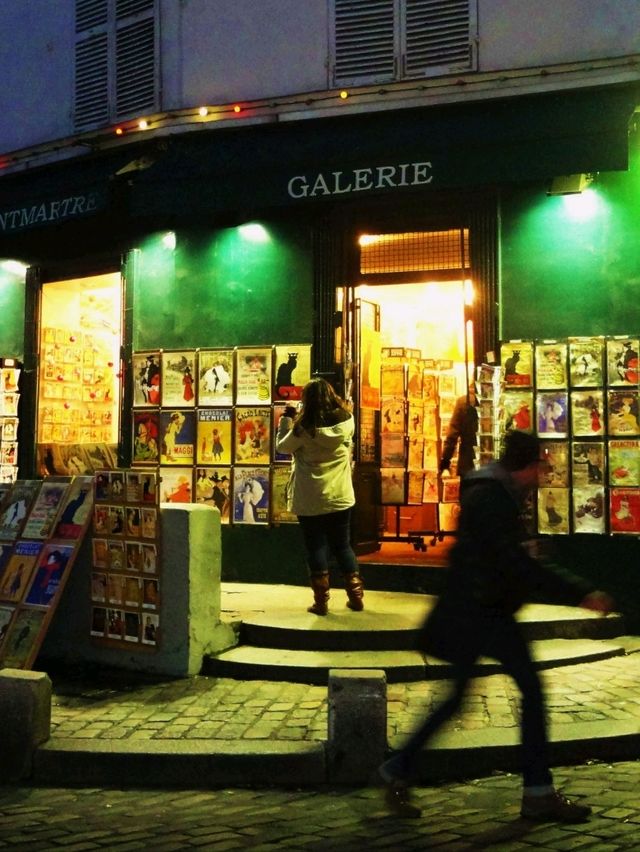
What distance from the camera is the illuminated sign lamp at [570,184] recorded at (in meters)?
8.95

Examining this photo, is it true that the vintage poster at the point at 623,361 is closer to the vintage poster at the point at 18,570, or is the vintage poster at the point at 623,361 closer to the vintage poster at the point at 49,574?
the vintage poster at the point at 49,574

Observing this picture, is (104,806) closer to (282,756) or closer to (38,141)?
(282,756)

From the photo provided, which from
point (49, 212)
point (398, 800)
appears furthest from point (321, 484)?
point (49, 212)

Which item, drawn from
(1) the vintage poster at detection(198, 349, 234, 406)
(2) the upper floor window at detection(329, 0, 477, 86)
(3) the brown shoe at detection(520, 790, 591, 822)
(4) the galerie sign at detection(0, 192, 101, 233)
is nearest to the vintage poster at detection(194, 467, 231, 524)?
(1) the vintage poster at detection(198, 349, 234, 406)

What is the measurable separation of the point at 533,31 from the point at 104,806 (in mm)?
7632

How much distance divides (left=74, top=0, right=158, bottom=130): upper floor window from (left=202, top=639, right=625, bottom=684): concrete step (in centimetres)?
629

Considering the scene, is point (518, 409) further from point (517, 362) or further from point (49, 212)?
point (49, 212)

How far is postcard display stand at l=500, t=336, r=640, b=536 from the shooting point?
8703 millimetres

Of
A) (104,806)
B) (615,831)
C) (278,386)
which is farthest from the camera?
(278,386)

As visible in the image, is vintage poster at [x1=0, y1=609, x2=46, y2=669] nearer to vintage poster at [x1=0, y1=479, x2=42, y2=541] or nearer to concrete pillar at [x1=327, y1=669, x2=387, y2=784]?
vintage poster at [x1=0, y1=479, x2=42, y2=541]

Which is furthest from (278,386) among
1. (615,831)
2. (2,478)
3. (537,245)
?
(615,831)

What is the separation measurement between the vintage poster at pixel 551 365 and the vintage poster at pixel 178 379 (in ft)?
11.9

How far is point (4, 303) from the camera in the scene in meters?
11.9

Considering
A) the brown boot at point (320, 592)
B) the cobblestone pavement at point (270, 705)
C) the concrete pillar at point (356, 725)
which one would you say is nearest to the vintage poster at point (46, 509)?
the cobblestone pavement at point (270, 705)
